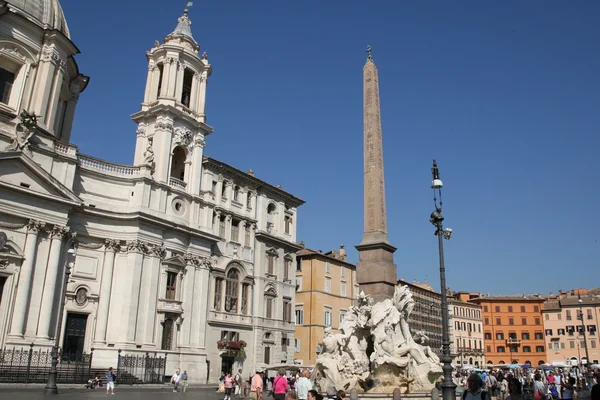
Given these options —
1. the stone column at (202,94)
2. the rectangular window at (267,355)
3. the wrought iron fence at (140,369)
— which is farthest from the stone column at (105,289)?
the rectangular window at (267,355)

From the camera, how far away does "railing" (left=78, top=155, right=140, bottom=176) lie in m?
32.2

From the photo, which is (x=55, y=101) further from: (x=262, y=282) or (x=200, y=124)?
(x=262, y=282)

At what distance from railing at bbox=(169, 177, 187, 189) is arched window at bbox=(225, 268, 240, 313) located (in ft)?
22.0

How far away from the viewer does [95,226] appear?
31.3 metres

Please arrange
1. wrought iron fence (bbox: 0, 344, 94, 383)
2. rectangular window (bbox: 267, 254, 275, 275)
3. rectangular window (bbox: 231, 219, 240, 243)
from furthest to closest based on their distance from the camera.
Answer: rectangular window (bbox: 267, 254, 275, 275)
rectangular window (bbox: 231, 219, 240, 243)
wrought iron fence (bbox: 0, 344, 94, 383)

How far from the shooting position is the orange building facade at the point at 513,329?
78.8m

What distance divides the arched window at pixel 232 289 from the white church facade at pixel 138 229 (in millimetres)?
102

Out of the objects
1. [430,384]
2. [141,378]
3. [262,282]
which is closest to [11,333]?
[141,378]

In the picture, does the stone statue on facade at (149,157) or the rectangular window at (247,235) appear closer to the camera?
the stone statue on facade at (149,157)

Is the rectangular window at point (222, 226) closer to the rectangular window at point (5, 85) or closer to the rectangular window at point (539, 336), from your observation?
the rectangular window at point (5, 85)

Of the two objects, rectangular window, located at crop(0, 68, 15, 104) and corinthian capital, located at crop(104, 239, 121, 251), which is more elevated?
rectangular window, located at crop(0, 68, 15, 104)

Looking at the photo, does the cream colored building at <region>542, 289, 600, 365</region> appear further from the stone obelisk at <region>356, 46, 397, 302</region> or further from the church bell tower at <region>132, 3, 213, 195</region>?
the stone obelisk at <region>356, 46, 397, 302</region>

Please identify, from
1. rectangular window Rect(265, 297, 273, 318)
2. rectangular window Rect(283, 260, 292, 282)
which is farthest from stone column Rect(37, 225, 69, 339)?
rectangular window Rect(283, 260, 292, 282)

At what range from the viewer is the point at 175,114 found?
117 ft
